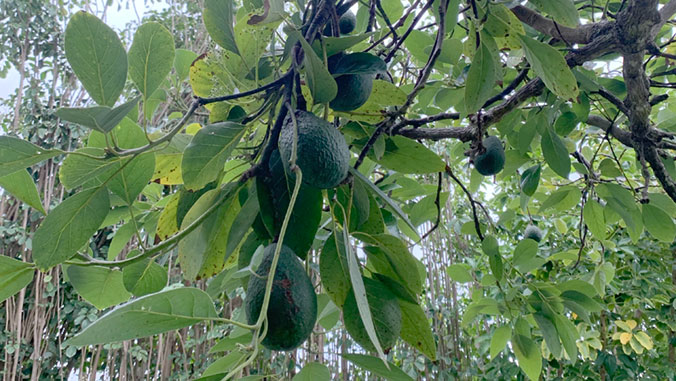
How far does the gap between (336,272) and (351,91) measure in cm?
18

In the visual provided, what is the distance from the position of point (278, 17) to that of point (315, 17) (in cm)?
5

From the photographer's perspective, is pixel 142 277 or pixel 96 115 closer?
pixel 96 115

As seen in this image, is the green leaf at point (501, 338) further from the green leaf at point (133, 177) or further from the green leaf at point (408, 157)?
the green leaf at point (133, 177)

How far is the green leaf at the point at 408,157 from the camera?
529mm

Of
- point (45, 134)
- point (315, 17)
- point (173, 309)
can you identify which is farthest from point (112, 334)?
point (45, 134)

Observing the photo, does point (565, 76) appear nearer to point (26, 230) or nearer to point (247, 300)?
point (247, 300)

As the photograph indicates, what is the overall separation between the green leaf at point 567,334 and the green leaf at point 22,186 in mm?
863

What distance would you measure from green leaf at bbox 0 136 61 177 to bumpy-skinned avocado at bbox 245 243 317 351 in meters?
0.19

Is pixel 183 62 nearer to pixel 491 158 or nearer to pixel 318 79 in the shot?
pixel 318 79

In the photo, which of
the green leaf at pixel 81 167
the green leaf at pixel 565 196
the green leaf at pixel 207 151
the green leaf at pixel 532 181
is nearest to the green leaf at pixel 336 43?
the green leaf at pixel 207 151

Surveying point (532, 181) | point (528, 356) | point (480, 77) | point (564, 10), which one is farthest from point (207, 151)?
point (528, 356)

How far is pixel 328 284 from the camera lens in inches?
17.7

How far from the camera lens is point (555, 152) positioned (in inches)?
30.4

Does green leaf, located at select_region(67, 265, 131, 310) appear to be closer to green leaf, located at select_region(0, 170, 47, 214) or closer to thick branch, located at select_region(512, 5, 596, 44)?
green leaf, located at select_region(0, 170, 47, 214)
